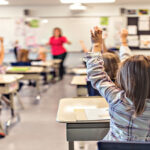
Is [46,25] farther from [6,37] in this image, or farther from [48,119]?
[48,119]

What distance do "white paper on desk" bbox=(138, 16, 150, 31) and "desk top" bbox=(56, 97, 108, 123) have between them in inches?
266

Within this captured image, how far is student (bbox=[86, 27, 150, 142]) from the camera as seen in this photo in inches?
46.6

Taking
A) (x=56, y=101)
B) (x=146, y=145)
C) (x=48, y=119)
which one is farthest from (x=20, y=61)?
(x=146, y=145)

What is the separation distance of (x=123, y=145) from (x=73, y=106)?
3.81 ft

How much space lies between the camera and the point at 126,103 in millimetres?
1265

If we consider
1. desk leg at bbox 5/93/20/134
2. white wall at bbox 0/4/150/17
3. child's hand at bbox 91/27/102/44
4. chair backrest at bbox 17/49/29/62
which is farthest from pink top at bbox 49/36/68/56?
child's hand at bbox 91/27/102/44

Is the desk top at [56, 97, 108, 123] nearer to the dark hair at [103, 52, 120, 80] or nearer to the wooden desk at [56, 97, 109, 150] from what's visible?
the wooden desk at [56, 97, 109, 150]

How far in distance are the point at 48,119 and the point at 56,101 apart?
1.16 metres

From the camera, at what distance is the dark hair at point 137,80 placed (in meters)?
1.18

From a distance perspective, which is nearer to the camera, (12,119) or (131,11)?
(12,119)

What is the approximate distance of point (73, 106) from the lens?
2.09m

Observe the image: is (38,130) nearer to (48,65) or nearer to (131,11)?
(48,65)

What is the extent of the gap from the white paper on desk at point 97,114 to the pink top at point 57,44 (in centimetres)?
600

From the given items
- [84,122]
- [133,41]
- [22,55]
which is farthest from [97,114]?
[133,41]
